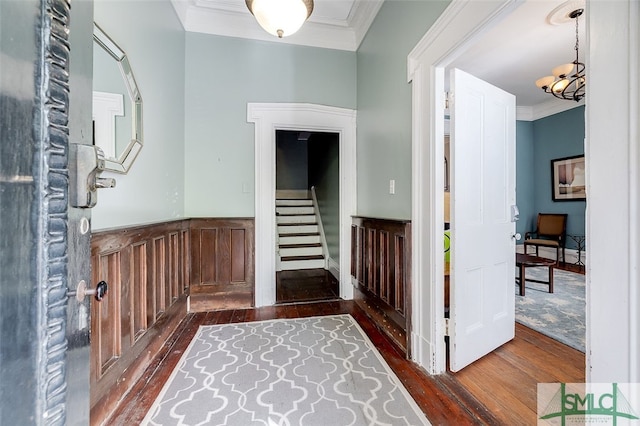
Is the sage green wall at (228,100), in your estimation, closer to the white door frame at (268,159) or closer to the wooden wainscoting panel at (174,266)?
the white door frame at (268,159)

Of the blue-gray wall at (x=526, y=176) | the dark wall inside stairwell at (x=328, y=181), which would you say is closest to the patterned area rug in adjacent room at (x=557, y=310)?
the blue-gray wall at (x=526, y=176)

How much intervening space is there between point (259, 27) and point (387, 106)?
167cm

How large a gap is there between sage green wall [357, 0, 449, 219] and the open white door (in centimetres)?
34

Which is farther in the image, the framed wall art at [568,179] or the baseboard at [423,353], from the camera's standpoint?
the framed wall art at [568,179]

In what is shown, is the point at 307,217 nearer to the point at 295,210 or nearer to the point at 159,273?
the point at 295,210

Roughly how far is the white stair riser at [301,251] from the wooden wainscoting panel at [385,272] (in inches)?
69.5

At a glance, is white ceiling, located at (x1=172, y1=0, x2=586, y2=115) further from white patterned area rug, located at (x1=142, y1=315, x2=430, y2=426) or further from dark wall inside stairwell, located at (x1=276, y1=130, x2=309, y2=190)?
dark wall inside stairwell, located at (x1=276, y1=130, x2=309, y2=190)

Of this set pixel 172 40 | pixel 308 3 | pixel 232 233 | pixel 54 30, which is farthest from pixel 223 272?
pixel 54 30

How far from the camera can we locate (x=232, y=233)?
9.27ft

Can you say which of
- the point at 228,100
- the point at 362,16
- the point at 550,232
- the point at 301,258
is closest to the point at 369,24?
the point at 362,16

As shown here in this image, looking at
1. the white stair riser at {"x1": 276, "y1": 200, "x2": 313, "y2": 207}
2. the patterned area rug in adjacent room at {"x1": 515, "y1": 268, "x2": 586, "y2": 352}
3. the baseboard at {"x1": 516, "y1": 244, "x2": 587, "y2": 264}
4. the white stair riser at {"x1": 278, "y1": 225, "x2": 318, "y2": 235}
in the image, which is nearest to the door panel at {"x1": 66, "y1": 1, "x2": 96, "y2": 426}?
the patterned area rug in adjacent room at {"x1": 515, "y1": 268, "x2": 586, "y2": 352}

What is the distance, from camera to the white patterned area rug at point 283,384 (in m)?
1.36

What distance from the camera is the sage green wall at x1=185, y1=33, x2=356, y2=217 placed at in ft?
9.04

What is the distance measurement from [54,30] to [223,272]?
2590mm
